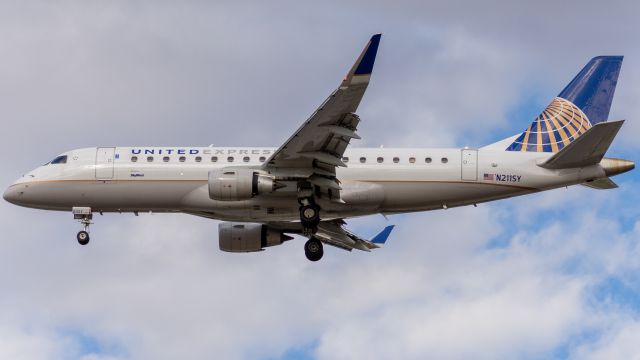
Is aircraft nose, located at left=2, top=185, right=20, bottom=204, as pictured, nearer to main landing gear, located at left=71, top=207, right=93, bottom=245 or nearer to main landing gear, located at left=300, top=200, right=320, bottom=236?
main landing gear, located at left=71, top=207, right=93, bottom=245

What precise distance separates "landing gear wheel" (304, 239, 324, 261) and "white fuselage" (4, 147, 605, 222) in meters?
2.03

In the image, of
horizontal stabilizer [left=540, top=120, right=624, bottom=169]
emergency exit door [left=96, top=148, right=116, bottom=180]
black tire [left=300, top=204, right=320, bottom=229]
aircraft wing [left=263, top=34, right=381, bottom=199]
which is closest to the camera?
aircraft wing [left=263, top=34, right=381, bottom=199]

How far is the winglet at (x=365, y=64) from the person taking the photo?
47438 mm

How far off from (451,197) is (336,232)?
8651 mm

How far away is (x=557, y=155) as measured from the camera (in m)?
54.8

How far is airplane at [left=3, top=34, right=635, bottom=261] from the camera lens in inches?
2124

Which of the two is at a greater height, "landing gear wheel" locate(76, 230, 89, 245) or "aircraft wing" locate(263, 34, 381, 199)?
"aircraft wing" locate(263, 34, 381, 199)

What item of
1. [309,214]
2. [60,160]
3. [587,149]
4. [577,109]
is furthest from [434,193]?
[60,160]

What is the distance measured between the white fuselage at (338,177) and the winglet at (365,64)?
8.00 meters

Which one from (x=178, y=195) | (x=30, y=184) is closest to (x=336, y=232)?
(x=178, y=195)

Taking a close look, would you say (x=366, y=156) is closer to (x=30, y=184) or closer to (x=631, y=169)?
(x=631, y=169)

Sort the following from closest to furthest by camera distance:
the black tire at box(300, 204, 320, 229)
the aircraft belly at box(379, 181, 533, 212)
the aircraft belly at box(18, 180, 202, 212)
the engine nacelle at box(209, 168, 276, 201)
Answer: the engine nacelle at box(209, 168, 276, 201) → the black tire at box(300, 204, 320, 229) → the aircraft belly at box(379, 181, 533, 212) → the aircraft belly at box(18, 180, 202, 212)

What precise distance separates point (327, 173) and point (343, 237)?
29.3 ft

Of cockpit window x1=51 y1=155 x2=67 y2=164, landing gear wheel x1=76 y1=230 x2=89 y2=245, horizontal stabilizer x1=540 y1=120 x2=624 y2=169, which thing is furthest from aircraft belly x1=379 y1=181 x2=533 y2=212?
cockpit window x1=51 y1=155 x2=67 y2=164
